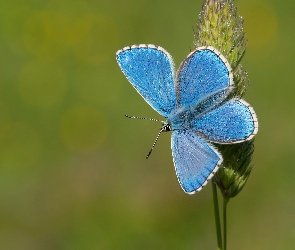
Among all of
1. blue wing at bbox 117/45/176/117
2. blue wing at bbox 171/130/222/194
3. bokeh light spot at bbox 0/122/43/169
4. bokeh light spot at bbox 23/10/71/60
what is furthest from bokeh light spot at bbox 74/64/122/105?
blue wing at bbox 171/130/222/194

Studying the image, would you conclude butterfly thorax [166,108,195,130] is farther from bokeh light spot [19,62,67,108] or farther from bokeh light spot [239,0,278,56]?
bokeh light spot [239,0,278,56]

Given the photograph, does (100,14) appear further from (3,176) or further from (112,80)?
(3,176)

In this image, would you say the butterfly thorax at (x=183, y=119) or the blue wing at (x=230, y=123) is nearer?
the blue wing at (x=230, y=123)

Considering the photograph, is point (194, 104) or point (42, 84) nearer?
point (194, 104)

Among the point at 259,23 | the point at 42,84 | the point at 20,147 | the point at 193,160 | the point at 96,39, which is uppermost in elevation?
the point at 193,160

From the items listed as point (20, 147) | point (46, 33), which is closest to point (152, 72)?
point (20, 147)

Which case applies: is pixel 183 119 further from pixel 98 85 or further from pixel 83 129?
pixel 98 85

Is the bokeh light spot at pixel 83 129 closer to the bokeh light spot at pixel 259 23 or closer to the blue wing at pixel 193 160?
the bokeh light spot at pixel 259 23

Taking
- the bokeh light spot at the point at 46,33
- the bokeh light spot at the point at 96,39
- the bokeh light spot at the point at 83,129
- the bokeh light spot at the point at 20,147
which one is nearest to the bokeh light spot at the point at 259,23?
the bokeh light spot at the point at 96,39
